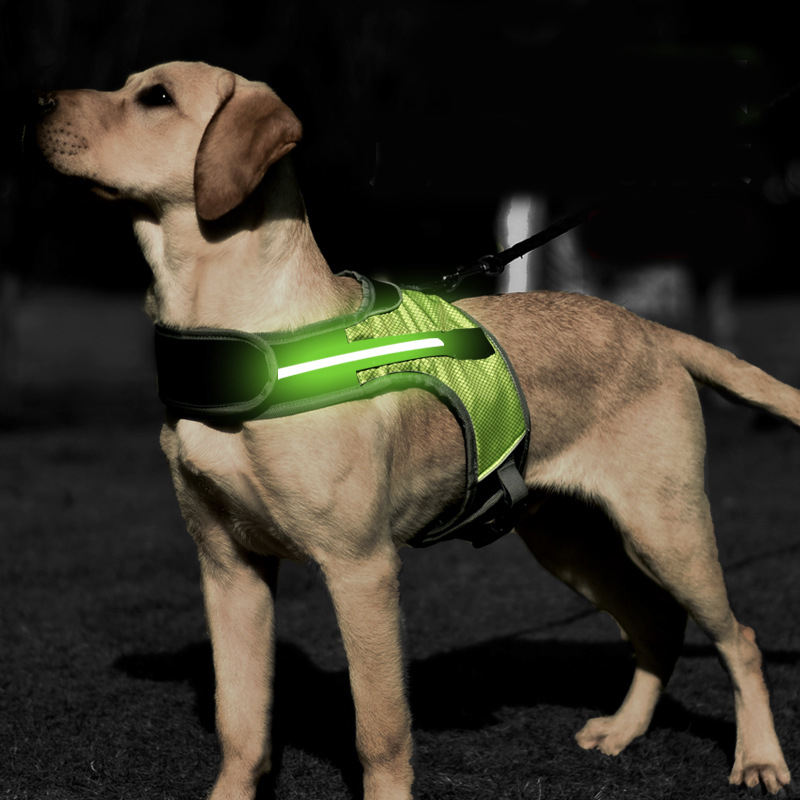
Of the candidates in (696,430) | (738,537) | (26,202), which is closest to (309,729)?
(696,430)

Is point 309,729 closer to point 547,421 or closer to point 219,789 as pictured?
point 219,789

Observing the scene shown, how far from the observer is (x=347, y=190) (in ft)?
43.9

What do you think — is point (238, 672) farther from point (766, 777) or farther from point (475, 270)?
point (766, 777)

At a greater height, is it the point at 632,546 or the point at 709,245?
the point at 632,546

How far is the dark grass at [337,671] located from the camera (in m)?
3.98

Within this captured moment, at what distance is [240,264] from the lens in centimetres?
319

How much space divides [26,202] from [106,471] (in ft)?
12.8

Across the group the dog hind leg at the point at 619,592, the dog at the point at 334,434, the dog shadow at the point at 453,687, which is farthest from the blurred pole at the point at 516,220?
the dog at the point at 334,434

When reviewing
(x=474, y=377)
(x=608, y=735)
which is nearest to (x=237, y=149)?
(x=474, y=377)

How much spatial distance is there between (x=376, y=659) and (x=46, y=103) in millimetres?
1848

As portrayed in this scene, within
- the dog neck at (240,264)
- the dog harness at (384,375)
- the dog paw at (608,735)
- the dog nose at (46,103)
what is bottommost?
the dog paw at (608,735)

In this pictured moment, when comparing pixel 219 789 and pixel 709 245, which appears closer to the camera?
pixel 219 789

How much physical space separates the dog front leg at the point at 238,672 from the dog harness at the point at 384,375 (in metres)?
0.58

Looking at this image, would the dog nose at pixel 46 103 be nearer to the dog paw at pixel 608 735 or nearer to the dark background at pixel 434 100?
the dog paw at pixel 608 735
